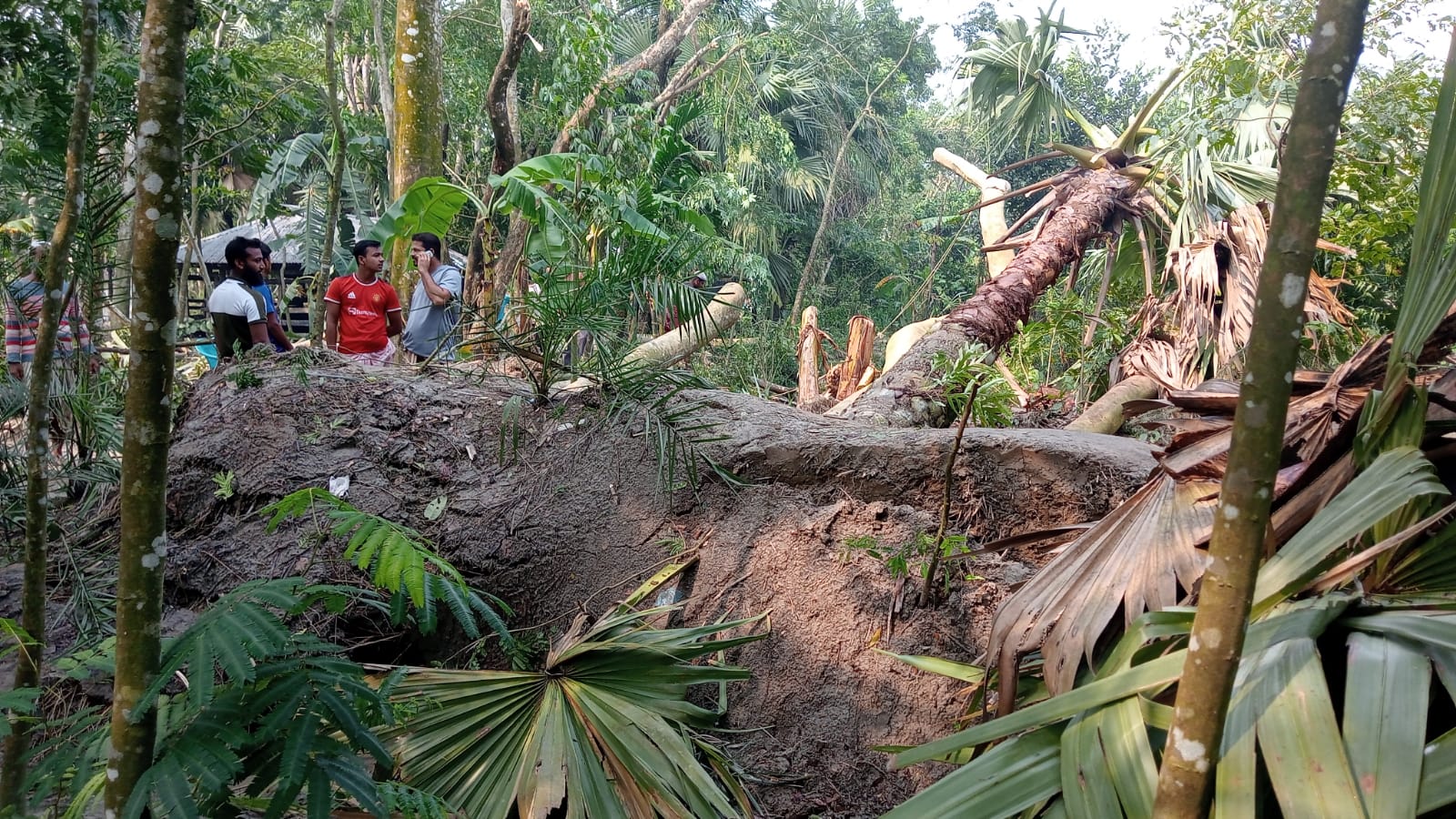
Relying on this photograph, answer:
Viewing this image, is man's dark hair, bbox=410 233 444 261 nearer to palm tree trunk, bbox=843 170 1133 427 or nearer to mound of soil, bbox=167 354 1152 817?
mound of soil, bbox=167 354 1152 817

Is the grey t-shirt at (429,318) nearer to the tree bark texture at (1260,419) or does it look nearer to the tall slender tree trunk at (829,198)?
the tree bark texture at (1260,419)

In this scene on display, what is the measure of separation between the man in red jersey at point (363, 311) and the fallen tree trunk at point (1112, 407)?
4764 mm

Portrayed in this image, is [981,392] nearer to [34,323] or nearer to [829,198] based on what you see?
[34,323]

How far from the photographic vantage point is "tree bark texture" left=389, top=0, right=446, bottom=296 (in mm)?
7742

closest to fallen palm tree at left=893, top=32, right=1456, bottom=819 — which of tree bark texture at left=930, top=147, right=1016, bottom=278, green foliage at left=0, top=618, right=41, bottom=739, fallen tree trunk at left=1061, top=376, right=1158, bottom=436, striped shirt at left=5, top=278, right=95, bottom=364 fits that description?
green foliage at left=0, top=618, right=41, bottom=739

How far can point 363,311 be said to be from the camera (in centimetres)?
656

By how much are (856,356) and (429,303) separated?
4.04 meters

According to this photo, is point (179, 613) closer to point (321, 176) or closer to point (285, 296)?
point (285, 296)

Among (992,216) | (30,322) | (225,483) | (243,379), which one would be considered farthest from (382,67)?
(225,483)

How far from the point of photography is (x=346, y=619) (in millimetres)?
4254

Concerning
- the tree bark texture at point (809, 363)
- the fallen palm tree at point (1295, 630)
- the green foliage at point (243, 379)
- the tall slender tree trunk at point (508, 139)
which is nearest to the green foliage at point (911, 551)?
the fallen palm tree at point (1295, 630)

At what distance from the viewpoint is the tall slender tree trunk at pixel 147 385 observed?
2.06 metres

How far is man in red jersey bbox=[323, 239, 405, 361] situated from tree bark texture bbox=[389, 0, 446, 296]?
1.11 m

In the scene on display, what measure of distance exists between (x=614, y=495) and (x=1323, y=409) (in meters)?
3.09
